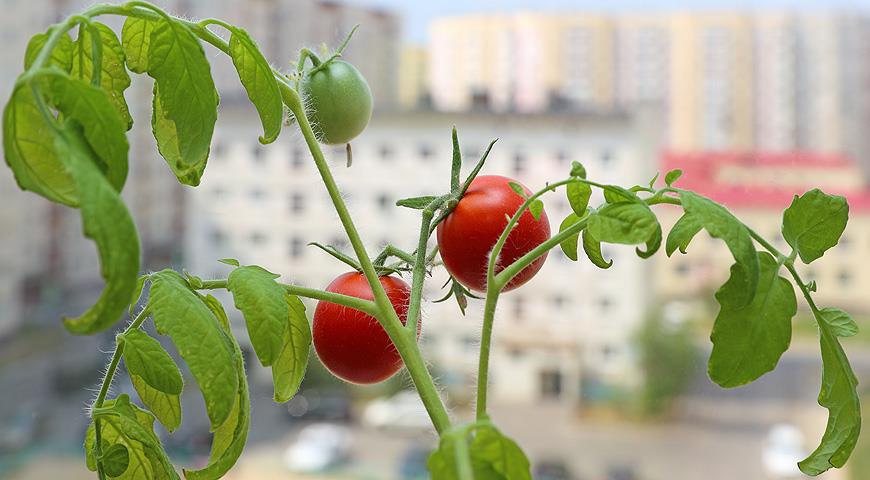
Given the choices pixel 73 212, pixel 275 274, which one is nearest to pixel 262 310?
pixel 275 274

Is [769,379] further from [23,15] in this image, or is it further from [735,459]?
[23,15]

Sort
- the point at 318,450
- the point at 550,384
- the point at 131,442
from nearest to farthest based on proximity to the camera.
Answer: the point at 131,442 → the point at 318,450 → the point at 550,384

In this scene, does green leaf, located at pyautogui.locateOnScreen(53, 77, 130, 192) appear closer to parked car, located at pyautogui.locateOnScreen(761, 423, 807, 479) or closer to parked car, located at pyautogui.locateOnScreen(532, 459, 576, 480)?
parked car, located at pyautogui.locateOnScreen(532, 459, 576, 480)

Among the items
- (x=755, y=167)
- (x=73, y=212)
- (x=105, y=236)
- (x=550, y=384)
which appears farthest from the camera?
(x=755, y=167)

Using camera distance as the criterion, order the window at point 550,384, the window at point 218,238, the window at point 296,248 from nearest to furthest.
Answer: the window at point 296,248 → the window at point 218,238 → the window at point 550,384

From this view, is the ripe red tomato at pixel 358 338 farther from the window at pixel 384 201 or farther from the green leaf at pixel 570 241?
the window at pixel 384 201

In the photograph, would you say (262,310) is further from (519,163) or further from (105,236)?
(519,163)

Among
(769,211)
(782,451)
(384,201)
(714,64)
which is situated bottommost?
(782,451)

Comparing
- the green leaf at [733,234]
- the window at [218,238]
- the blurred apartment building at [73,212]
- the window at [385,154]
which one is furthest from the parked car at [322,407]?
the green leaf at [733,234]
